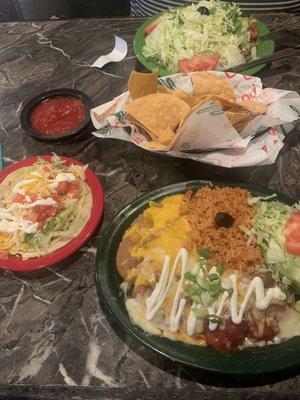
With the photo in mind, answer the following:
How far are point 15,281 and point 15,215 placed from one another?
0.32 metres

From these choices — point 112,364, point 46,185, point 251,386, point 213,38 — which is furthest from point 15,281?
point 213,38

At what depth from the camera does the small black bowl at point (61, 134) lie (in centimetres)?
255

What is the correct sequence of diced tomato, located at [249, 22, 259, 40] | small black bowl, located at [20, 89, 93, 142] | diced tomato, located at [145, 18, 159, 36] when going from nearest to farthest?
small black bowl, located at [20, 89, 93, 142] < diced tomato, located at [249, 22, 259, 40] < diced tomato, located at [145, 18, 159, 36]

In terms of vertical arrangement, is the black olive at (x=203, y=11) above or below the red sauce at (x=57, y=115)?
above

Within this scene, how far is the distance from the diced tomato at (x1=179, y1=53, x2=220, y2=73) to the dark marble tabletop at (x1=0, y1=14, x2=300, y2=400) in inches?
17.6

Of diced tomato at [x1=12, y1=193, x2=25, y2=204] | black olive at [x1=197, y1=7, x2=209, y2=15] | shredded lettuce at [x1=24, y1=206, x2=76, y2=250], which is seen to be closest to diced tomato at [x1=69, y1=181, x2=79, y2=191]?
shredded lettuce at [x1=24, y1=206, x2=76, y2=250]

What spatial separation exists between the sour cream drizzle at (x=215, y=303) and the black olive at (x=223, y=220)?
0.81 ft

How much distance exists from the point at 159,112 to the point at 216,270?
92 centimetres

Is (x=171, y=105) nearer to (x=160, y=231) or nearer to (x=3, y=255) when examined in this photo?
(x=160, y=231)

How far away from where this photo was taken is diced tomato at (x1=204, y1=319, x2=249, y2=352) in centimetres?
162

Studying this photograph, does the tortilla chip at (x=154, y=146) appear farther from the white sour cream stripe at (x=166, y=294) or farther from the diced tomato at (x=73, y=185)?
the white sour cream stripe at (x=166, y=294)

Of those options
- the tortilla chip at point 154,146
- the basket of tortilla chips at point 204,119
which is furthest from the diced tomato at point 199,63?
the tortilla chip at point 154,146

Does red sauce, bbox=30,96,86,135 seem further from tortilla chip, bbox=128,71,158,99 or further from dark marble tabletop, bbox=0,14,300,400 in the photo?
tortilla chip, bbox=128,71,158,99

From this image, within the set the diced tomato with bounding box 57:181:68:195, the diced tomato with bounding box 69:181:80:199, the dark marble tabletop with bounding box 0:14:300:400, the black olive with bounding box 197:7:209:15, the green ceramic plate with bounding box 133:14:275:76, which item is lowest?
the dark marble tabletop with bounding box 0:14:300:400
